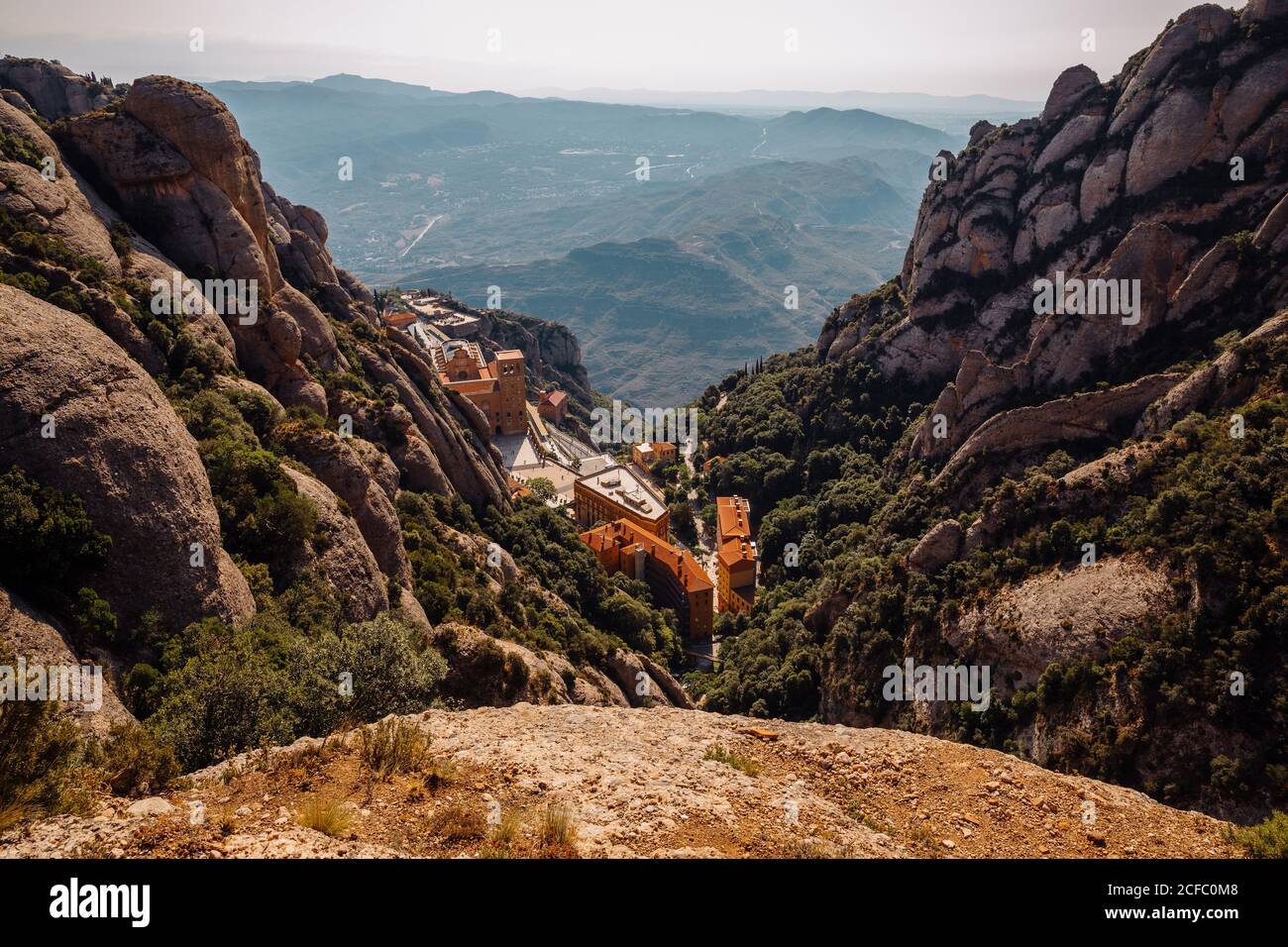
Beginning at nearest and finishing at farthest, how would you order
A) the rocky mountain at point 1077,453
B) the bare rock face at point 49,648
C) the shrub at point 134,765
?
the shrub at point 134,765 → the bare rock face at point 49,648 → the rocky mountain at point 1077,453

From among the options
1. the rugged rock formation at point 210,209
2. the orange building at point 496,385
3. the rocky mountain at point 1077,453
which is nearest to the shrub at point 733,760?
the rocky mountain at point 1077,453

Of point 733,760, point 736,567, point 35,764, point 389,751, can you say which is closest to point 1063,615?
point 733,760

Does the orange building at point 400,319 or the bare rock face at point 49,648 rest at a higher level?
the orange building at point 400,319

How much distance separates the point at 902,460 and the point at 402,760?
61104 mm

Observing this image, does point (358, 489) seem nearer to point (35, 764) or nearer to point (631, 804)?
point (35, 764)

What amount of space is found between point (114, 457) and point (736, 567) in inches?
2254

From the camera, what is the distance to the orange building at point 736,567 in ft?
232

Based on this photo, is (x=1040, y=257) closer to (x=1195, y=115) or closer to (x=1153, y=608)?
(x=1195, y=115)

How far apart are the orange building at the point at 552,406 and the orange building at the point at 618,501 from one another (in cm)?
3578

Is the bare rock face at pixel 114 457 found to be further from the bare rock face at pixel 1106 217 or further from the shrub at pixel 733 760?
the bare rock face at pixel 1106 217

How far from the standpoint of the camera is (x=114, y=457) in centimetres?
1894

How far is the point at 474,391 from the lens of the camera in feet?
314

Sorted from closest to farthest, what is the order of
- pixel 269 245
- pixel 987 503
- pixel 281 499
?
pixel 281 499 < pixel 987 503 < pixel 269 245
